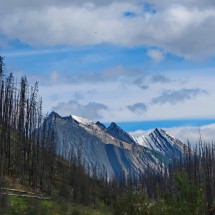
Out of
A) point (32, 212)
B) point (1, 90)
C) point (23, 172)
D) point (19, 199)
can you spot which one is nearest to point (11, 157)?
point (23, 172)

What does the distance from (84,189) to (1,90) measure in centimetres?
3227

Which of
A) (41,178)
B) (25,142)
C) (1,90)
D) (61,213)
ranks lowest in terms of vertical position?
(61,213)

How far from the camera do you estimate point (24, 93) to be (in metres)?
76.2

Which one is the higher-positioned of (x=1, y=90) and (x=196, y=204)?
(x=1, y=90)

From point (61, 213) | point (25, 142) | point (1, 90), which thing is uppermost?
point (1, 90)

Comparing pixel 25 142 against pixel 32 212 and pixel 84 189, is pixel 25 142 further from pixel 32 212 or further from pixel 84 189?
pixel 32 212

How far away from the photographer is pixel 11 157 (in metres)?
70.2

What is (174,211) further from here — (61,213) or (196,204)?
(61,213)

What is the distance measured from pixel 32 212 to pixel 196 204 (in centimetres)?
1634

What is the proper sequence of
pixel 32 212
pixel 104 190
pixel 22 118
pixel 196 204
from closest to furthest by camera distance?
pixel 32 212
pixel 196 204
pixel 22 118
pixel 104 190

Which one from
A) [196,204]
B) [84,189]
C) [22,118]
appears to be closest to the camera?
[196,204]

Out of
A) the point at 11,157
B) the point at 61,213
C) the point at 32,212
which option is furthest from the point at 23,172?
the point at 32,212

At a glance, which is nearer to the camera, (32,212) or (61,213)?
(32,212)

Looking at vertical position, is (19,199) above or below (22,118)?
below
